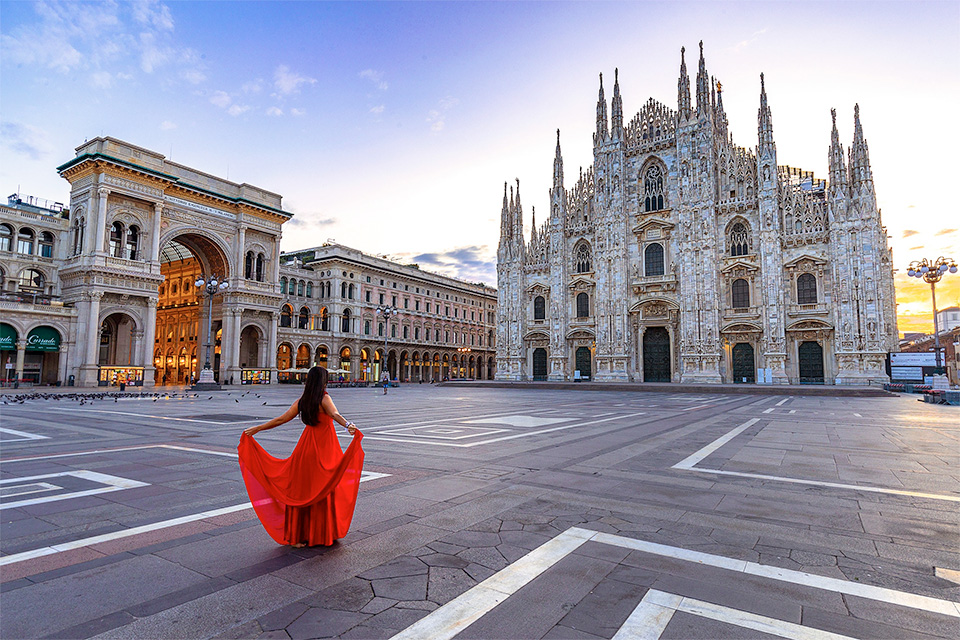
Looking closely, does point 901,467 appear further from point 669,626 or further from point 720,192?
point 720,192

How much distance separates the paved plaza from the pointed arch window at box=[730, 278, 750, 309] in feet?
116

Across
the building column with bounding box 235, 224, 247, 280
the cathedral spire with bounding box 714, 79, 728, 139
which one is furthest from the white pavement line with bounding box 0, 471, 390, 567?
the cathedral spire with bounding box 714, 79, 728, 139

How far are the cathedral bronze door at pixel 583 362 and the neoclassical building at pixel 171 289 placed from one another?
1788cm

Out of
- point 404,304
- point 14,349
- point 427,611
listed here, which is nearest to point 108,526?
point 427,611

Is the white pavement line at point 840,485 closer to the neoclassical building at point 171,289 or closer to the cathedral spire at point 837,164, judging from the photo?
the neoclassical building at point 171,289

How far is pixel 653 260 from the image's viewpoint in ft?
149

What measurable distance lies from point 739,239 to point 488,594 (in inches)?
1753

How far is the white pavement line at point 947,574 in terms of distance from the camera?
3.58 m

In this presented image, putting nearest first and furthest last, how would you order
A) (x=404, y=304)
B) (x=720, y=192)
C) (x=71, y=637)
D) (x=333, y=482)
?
(x=71, y=637)
(x=333, y=482)
(x=720, y=192)
(x=404, y=304)

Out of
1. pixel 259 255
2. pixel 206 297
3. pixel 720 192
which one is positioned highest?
pixel 720 192

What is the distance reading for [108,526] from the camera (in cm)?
462

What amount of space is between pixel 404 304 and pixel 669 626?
68.6 metres

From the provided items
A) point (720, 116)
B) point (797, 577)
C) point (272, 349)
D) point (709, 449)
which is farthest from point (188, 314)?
point (797, 577)

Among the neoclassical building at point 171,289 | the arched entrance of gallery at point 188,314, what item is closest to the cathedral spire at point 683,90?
the neoclassical building at point 171,289
